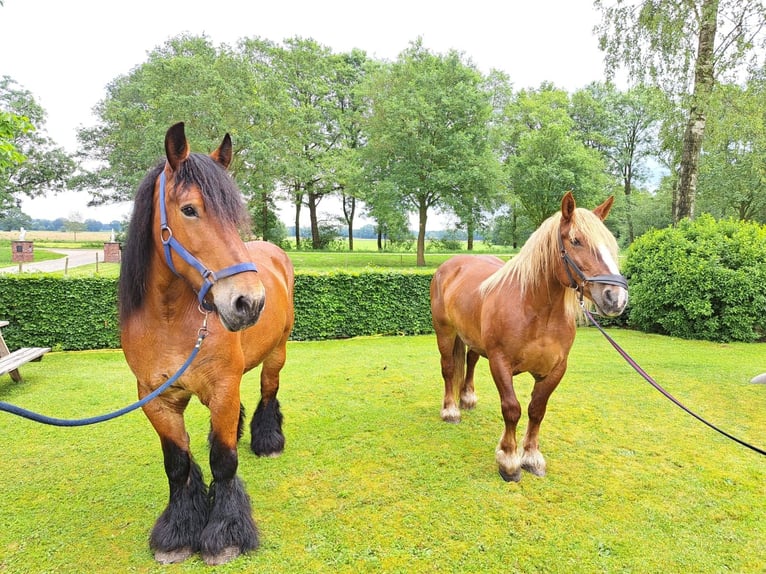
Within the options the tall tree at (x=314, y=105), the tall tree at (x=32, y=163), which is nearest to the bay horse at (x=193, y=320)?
the tall tree at (x=314, y=105)

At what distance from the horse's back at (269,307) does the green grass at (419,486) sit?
108 centimetres

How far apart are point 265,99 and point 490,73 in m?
22.5

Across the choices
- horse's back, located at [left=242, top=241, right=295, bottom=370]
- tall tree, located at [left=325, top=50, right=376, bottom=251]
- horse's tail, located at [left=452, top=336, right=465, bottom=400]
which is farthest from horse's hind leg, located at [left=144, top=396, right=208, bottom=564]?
tall tree, located at [left=325, top=50, right=376, bottom=251]

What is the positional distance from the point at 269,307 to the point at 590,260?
2.16 m

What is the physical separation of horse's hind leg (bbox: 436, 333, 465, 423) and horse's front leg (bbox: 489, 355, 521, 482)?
1.12 metres

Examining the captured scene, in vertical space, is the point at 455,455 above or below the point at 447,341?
below

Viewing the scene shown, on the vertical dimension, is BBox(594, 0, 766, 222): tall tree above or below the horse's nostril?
above

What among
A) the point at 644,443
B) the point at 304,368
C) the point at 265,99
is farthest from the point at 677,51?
the point at 265,99

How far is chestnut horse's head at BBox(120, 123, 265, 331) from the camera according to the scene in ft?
5.50

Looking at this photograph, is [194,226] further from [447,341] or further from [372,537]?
[447,341]

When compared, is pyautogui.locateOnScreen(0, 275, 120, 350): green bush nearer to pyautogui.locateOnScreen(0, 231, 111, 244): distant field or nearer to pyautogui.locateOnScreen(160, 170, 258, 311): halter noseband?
pyautogui.locateOnScreen(160, 170, 258, 311): halter noseband

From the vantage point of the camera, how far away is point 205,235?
175 centimetres

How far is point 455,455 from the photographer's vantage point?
139 inches

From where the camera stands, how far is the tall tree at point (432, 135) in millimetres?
20375
